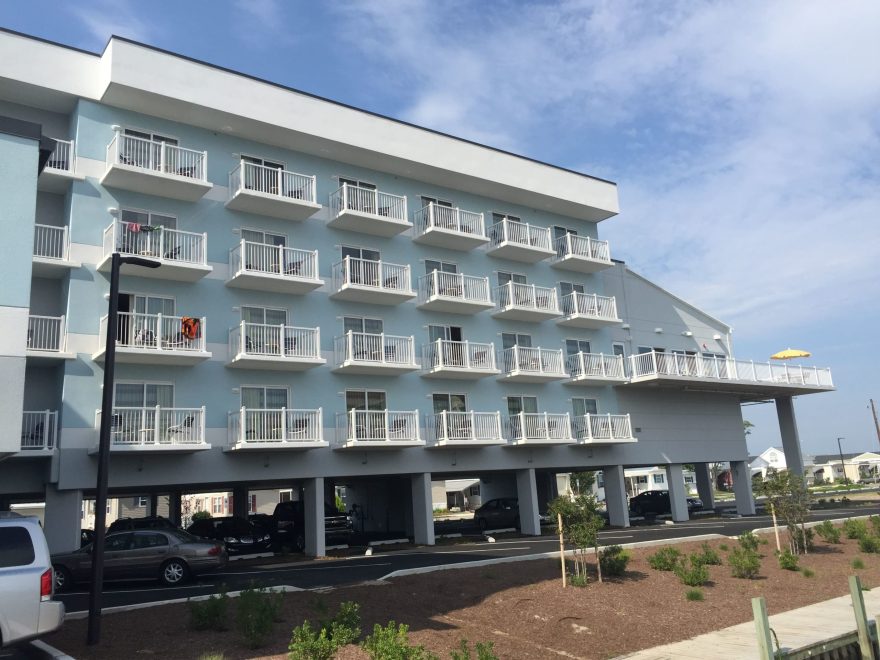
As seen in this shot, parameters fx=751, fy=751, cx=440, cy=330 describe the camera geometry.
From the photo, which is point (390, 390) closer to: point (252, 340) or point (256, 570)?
point (252, 340)

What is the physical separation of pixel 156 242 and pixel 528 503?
58.2ft

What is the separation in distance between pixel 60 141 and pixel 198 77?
15.9ft

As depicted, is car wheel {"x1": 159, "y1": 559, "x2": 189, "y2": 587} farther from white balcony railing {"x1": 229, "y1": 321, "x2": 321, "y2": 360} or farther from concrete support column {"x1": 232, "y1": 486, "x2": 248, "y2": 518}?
concrete support column {"x1": 232, "y1": 486, "x2": 248, "y2": 518}

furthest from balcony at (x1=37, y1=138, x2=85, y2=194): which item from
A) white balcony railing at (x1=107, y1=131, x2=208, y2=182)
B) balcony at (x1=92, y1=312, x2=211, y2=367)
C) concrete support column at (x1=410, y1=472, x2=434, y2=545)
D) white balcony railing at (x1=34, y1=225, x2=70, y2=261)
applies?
concrete support column at (x1=410, y1=472, x2=434, y2=545)

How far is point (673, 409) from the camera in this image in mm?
37406

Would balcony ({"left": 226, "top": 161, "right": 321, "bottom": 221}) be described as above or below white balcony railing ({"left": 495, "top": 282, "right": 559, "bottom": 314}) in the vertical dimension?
above

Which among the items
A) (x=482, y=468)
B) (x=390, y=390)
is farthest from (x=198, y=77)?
(x=482, y=468)

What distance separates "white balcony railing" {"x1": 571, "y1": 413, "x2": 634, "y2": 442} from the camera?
107 feet

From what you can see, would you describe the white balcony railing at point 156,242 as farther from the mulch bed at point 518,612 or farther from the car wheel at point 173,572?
the mulch bed at point 518,612

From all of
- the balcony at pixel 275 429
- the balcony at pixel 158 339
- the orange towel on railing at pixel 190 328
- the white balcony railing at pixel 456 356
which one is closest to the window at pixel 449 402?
the white balcony railing at pixel 456 356

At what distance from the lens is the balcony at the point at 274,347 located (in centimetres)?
2439

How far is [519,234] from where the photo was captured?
33344 mm

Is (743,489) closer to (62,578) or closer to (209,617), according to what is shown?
(62,578)

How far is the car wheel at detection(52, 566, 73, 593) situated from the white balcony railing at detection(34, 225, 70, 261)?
30.5 ft
